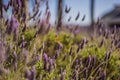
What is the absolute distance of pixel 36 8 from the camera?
3.82m

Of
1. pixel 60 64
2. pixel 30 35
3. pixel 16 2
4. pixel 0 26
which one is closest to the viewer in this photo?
pixel 0 26

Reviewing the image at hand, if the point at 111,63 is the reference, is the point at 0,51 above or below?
above

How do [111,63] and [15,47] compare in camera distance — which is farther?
[111,63]

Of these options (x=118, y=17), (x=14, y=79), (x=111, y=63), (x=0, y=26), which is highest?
(x=0, y=26)

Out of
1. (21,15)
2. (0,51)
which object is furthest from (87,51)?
(0,51)

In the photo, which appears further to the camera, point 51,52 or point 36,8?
point 51,52

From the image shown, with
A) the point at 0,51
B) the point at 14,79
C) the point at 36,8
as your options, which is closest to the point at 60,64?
the point at 36,8

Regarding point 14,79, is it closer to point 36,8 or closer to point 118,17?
point 36,8

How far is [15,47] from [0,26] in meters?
0.35

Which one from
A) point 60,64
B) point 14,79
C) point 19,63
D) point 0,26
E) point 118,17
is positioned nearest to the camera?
point 14,79

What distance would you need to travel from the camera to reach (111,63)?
167 inches

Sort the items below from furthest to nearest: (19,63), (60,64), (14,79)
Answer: (60,64), (19,63), (14,79)

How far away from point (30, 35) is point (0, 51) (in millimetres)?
2110

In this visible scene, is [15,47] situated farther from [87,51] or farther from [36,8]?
[87,51]
